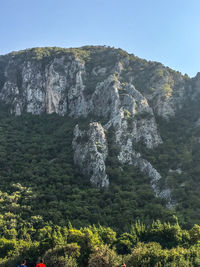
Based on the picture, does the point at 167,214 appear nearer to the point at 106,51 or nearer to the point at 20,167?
the point at 20,167

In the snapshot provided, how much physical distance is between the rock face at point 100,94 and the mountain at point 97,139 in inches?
15.0

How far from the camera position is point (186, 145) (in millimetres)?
83562

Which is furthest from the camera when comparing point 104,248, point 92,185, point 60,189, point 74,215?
point 92,185

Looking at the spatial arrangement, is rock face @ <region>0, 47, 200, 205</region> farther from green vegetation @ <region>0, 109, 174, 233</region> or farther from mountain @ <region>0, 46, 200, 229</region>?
green vegetation @ <region>0, 109, 174, 233</region>

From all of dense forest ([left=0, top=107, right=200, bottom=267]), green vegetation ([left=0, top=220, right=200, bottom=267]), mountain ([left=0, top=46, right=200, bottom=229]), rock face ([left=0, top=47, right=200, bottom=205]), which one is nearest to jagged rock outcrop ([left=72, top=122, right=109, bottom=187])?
rock face ([left=0, top=47, right=200, bottom=205])

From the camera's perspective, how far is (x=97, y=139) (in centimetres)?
7850

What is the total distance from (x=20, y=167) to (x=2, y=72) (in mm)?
82468

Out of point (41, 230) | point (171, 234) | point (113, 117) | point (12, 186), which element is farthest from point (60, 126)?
point (171, 234)

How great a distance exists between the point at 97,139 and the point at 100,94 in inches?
1160

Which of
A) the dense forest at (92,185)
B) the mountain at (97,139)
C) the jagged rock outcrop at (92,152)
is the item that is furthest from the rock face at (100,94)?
the dense forest at (92,185)

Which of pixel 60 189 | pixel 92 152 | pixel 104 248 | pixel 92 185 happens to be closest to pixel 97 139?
pixel 92 152

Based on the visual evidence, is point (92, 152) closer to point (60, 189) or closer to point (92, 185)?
point (92, 185)

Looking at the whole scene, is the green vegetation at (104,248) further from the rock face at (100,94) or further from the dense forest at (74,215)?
the rock face at (100,94)

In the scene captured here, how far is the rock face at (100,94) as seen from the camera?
78.4 meters
